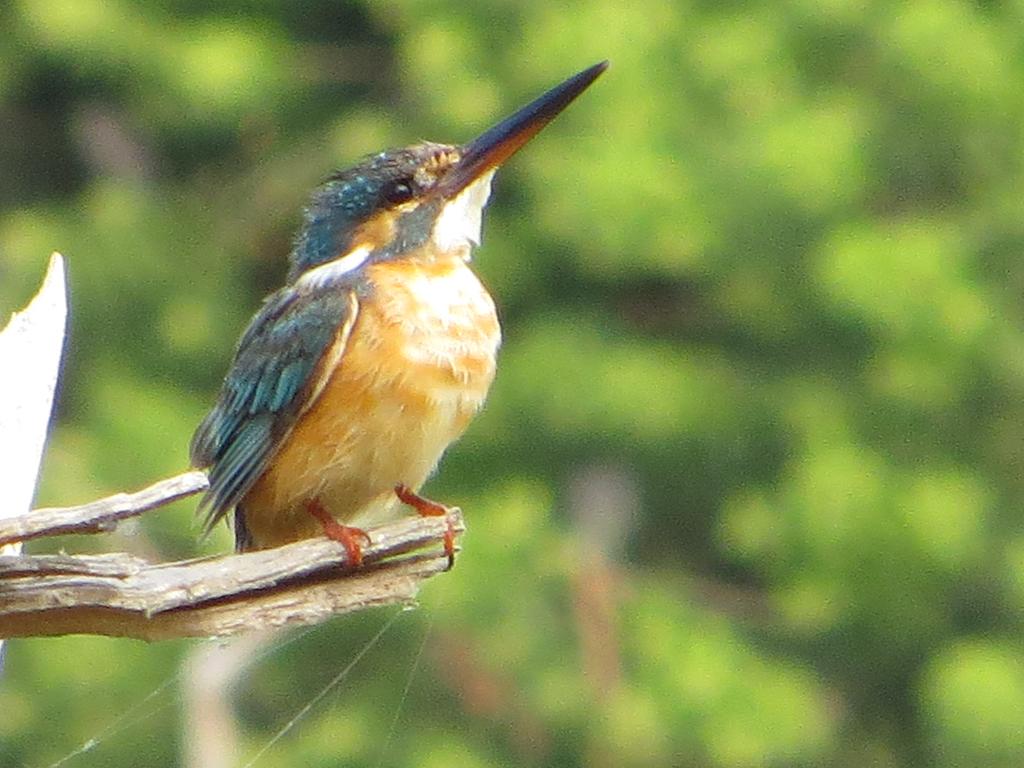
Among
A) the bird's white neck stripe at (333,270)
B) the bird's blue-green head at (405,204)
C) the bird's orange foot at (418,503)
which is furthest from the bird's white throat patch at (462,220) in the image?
the bird's orange foot at (418,503)

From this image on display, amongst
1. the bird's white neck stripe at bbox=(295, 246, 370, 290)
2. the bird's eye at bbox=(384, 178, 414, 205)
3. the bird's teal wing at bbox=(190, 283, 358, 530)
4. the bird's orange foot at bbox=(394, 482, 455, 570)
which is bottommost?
the bird's orange foot at bbox=(394, 482, 455, 570)

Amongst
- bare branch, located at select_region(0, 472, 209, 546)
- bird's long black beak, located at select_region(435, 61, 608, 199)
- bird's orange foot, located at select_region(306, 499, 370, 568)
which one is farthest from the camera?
bird's long black beak, located at select_region(435, 61, 608, 199)

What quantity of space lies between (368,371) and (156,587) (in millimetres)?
1161

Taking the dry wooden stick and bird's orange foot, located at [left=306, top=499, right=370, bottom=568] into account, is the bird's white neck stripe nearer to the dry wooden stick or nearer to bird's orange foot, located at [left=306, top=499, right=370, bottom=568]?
bird's orange foot, located at [left=306, top=499, right=370, bottom=568]

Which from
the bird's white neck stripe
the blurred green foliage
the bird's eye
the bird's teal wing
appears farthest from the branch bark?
the blurred green foliage

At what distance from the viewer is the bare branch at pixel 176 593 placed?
294 cm

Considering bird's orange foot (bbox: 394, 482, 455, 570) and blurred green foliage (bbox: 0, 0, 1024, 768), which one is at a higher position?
bird's orange foot (bbox: 394, 482, 455, 570)

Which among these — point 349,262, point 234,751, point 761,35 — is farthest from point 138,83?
point 349,262

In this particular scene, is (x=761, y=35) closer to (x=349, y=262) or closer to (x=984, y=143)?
(x=984, y=143)

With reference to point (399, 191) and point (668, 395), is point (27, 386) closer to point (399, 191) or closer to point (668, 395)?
point (399, 191)

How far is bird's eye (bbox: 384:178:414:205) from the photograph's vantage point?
4.60m

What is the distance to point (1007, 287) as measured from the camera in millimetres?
10570

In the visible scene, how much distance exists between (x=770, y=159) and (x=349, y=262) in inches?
229

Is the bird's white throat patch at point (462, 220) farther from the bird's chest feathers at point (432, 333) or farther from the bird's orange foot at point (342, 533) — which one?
the bird's orange foot at point (342, 533)
